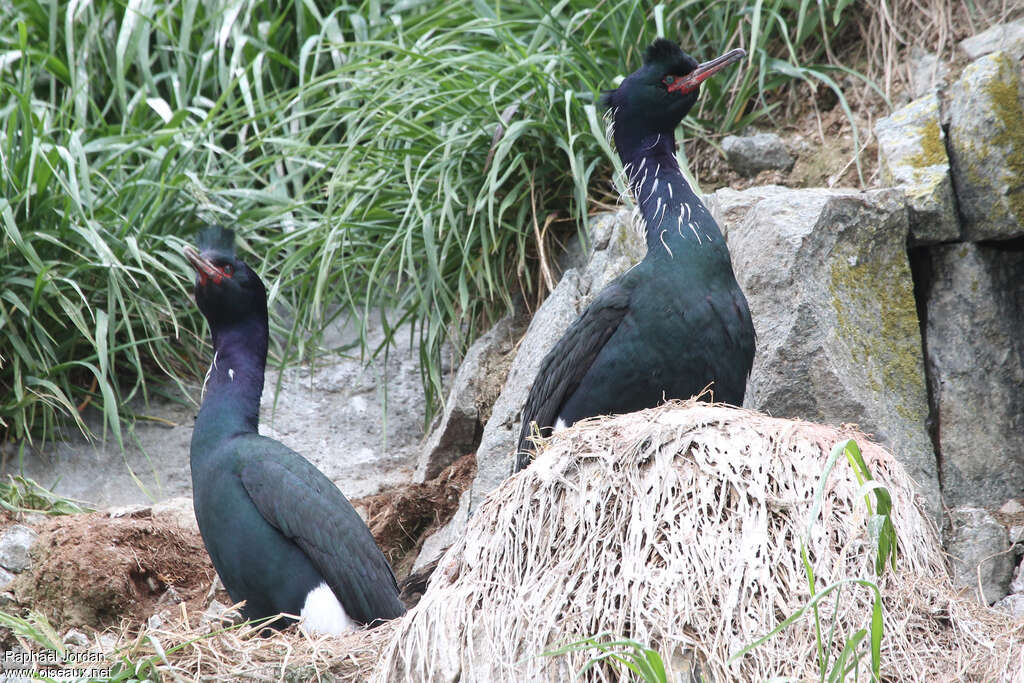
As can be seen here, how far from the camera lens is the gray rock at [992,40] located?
4821mm

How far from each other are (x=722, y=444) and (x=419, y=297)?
2897 millimetres

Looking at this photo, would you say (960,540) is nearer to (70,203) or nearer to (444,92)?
(444,92)

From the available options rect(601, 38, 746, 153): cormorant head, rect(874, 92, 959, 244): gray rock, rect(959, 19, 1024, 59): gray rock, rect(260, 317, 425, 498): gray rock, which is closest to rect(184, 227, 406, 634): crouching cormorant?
rect(260, 317, 425, 498): gray rock

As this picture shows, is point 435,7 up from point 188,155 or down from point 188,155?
up

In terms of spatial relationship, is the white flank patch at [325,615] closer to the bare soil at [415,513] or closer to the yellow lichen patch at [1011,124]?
the bare soil at [415,513]

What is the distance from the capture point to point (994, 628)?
286 centimetres

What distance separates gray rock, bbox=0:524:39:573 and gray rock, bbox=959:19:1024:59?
4273mm

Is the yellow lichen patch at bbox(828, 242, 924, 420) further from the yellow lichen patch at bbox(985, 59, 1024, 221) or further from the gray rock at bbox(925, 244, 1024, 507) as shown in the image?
the yellow lichen patch at bbox(985, 59, 1024, 221)

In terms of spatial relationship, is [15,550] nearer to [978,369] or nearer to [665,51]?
[665,51]

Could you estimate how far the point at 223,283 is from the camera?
14.5ft

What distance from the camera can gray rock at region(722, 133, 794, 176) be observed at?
531 centimetres

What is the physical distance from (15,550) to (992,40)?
4.48 meters

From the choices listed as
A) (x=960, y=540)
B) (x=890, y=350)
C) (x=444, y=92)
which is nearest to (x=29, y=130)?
(x=444, y=92)

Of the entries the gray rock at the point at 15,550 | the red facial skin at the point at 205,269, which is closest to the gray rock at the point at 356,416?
the red facial skin at the point at 205,269
